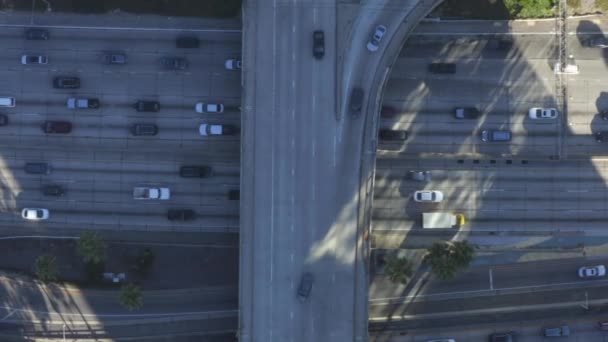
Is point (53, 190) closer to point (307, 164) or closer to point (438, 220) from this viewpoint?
point (307, 164)

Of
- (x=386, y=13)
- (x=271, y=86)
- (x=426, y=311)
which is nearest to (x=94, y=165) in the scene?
(x=271, y=86)

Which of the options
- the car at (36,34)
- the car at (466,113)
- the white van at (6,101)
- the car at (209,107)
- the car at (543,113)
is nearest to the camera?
the car at (209,107)

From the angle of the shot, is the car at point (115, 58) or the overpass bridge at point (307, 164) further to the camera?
the car at point (115, 58)

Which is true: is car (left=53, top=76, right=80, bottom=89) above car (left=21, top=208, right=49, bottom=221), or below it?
above

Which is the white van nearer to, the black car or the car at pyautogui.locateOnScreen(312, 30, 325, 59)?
the car at pyautogui.locateOnScreen(312, 30, 325, 59)

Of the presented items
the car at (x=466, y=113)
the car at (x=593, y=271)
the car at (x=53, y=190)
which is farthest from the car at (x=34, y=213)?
the car at (x=593, y=271)

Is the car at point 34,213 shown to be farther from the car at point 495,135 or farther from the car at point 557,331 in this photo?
the car at point 557,331

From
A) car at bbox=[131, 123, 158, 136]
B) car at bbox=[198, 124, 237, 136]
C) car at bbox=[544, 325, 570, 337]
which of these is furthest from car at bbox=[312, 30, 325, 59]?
car at bbox=[544, 325, 570, 337]

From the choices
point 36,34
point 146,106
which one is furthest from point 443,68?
point 36,34
